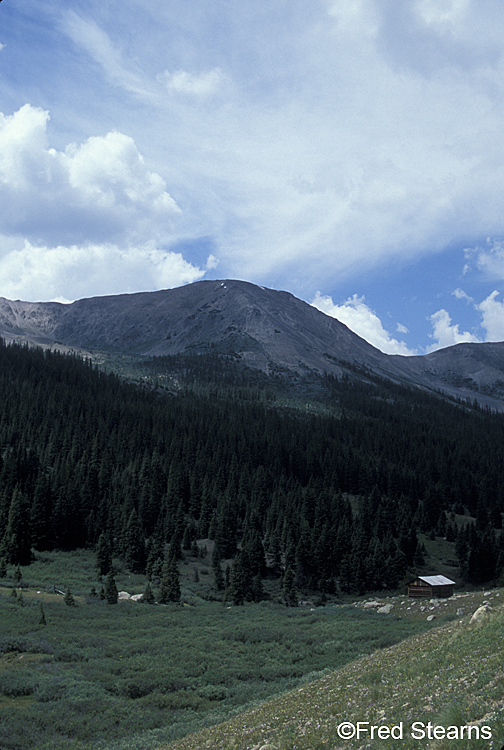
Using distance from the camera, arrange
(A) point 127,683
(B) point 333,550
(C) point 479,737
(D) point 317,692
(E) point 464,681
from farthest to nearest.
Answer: (B) point 333,550 → (A) point 127,683 → (D) point 317,692 → (E) point 464,681 → (C) point 479,737

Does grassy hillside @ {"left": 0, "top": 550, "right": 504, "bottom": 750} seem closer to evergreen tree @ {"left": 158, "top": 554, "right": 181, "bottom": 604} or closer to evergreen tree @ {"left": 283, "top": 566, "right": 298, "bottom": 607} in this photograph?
evergreen tree @ {"left": 158, "top": 554, "right": 181, "bottom": 604}

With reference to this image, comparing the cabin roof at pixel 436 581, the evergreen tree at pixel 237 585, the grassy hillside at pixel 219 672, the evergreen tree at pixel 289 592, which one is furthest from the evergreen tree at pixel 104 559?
the cabin roof at pixel 436 581

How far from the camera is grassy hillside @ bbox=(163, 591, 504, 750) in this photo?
1010cm

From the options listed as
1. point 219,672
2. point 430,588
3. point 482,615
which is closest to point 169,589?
point 219,672

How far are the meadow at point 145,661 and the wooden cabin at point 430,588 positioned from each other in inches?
717

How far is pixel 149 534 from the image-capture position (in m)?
97.8

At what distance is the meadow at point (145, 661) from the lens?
20.7m

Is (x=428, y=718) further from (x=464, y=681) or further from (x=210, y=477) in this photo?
(x=210, y=477)

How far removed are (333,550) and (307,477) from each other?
209 ft

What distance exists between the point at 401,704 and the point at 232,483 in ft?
354

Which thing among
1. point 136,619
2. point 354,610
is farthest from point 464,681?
point 354,610

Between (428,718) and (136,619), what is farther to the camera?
(136,619)

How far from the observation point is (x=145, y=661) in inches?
1195

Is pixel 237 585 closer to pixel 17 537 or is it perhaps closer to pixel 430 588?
pixel 430 588
